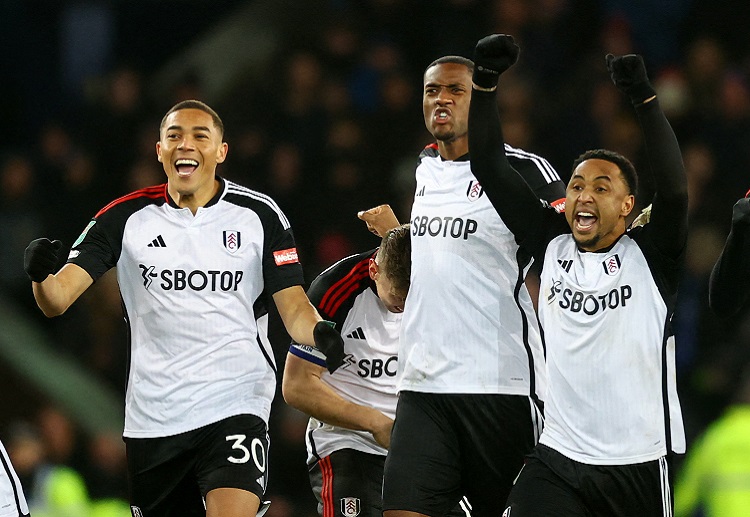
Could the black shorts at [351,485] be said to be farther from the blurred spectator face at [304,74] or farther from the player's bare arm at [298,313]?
the blurred spectator face at [304,74]

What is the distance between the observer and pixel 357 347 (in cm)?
588

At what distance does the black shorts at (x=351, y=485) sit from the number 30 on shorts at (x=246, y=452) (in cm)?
59

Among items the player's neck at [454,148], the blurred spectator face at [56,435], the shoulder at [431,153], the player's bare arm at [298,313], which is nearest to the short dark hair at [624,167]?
the player's neck at [454,148]

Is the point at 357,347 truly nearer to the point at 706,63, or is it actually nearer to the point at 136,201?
the point at 136,201

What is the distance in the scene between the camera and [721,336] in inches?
318

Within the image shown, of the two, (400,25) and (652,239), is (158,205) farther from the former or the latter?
(400,25)

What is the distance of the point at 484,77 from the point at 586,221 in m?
0.65

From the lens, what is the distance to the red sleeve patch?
5449mm

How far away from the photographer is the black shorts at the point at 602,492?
175 inches

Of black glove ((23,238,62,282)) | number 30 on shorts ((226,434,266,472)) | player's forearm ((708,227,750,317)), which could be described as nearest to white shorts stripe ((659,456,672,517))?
player's forearm ((708,227,750,317))

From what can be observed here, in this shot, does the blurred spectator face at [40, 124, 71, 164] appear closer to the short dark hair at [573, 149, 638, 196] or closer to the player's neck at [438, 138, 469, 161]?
the player's neck at [438, 138, 469, 161]

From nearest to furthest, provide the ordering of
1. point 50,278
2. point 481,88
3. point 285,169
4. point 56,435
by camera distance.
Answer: point 481,88 < point 50,278 < point 56,435 < point 285,169

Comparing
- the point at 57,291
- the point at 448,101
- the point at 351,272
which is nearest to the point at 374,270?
the point at 351,272

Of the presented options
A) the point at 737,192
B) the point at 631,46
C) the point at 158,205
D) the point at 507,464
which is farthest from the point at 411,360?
the point at 631,46
